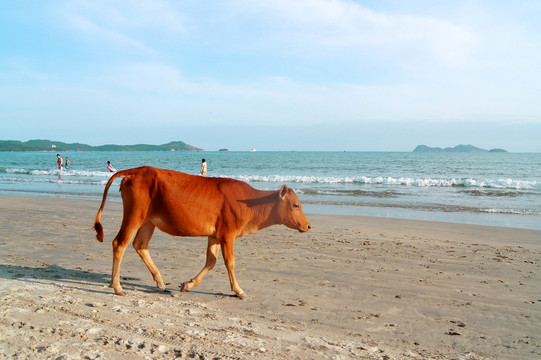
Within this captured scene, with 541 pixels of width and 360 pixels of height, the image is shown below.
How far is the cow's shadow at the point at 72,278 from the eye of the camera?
5.78 m

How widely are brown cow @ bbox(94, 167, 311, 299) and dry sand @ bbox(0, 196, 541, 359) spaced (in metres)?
0.62

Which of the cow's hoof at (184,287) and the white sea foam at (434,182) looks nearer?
the cow's hoof at (184,287)

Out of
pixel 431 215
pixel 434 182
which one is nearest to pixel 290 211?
pixel 431 215

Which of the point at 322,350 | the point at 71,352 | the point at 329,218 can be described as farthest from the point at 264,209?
the point at 329,218

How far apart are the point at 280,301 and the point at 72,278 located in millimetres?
3102

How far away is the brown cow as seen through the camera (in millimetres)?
5395

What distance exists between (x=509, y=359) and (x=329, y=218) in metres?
10.1

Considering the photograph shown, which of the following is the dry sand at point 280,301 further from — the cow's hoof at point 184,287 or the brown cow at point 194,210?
the brown cow at point 194,210

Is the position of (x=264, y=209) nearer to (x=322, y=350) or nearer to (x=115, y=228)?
(x=322, y=350)

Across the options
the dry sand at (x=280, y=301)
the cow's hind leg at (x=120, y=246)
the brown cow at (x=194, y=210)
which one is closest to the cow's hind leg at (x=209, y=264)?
the brown cow at (x=194, y=210)

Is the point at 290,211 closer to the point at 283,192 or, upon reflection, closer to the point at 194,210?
the point at 283,192

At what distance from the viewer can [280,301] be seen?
5.55 meters

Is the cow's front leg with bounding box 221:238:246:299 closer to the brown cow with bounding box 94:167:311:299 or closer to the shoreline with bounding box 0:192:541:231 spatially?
the brown cow with bounding box 94:167:311:299

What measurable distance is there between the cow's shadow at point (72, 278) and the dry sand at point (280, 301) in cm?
3
